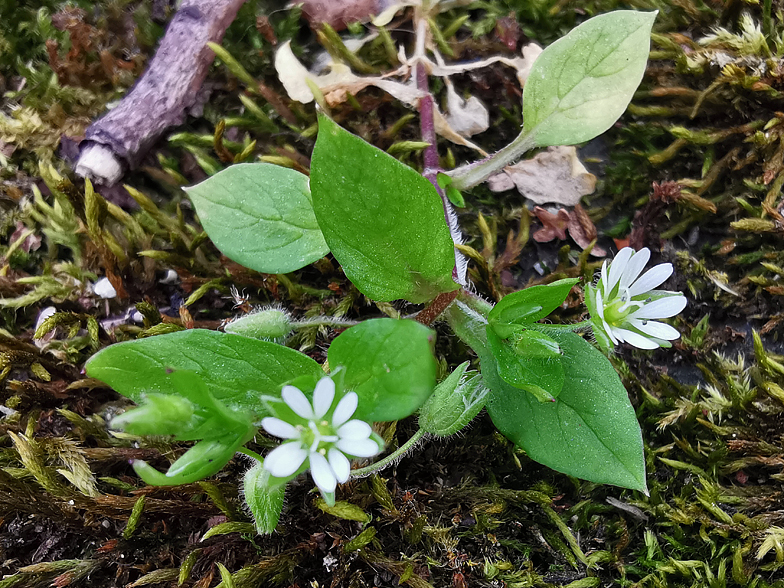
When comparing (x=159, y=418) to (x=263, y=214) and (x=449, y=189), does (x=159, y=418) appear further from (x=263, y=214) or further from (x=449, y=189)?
(x=449, y=189)

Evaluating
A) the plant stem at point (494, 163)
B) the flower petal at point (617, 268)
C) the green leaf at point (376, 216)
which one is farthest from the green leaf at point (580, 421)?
the plant stem at point (494, 163)

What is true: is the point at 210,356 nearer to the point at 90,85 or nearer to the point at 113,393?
the point at 113,393

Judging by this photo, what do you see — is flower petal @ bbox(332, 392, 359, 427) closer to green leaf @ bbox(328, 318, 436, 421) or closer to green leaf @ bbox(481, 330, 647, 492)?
green leaf @ bbox(328, 318, 436, 421)

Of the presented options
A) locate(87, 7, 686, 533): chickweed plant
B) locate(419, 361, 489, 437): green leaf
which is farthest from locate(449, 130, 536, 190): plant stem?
locate(419, 361, 489, 437): green leaf

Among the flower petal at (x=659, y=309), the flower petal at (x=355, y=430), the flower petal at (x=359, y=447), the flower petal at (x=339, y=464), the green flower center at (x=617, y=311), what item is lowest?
the flower petal at (x=659, y=309)

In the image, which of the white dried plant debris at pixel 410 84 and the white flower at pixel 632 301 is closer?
the white flower at pixel 632 301

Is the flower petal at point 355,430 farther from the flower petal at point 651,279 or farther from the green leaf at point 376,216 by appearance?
the flower petal at point 651,279

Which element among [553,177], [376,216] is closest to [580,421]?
[376,216]
